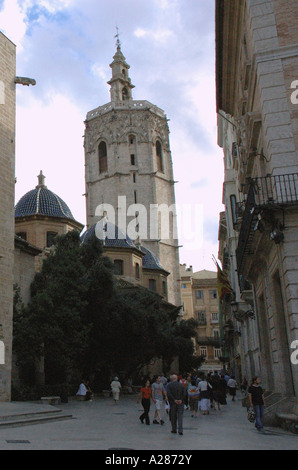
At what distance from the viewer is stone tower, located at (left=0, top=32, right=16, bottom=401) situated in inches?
789

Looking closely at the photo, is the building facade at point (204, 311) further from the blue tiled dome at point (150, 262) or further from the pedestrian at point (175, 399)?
the pedestrian at point (175, 399)

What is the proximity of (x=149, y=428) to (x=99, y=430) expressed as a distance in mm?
1496

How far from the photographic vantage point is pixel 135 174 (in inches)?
2591

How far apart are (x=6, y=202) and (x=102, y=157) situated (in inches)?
1885

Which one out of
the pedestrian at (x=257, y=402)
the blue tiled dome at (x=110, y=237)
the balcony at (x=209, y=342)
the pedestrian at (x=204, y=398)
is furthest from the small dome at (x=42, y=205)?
the balcony at (x=209, y=342)

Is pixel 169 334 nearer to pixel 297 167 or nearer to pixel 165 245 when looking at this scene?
pixel 297 167

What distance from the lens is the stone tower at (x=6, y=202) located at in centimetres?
2003

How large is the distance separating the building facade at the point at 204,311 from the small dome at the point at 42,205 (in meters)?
40.3

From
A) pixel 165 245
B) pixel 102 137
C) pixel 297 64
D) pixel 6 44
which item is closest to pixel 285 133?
pixel 297 64

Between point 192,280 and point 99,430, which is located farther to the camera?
point 192,280

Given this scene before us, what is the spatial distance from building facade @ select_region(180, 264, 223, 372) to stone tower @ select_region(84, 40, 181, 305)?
48.9ft

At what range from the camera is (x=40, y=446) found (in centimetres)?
930

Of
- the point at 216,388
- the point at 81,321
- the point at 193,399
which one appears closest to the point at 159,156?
the point at 81,321

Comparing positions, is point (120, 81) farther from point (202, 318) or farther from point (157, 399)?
point (157, 399)
